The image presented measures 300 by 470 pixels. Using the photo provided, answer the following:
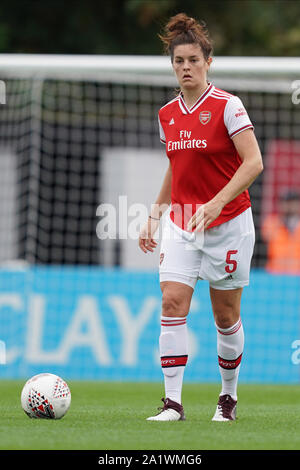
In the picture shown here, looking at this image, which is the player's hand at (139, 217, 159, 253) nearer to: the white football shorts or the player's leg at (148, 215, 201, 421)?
the white football shorts

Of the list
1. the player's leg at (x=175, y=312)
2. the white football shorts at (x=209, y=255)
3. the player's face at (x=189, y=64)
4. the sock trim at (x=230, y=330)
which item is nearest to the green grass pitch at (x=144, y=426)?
the player's leg at (x=175, y=312)

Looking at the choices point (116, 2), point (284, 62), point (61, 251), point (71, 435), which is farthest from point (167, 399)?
point (116, 2)

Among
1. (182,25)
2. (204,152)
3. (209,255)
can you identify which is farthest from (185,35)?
(209,255)

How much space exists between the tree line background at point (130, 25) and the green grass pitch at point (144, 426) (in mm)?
9992

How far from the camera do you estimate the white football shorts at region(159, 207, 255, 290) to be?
20.5 ft

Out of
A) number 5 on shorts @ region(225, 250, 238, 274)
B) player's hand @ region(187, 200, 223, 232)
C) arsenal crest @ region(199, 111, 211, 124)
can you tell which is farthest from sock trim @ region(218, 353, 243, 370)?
arsenal crest @ region(199, 111, 211, 124)

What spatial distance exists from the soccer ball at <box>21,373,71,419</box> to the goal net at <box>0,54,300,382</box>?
251cm

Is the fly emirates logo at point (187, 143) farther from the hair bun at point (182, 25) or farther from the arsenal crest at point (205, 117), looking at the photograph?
the hair bun at point (182, 25)

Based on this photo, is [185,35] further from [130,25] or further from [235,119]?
[130,25]

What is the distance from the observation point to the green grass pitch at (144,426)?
5.07 m

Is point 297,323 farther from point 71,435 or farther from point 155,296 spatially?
point 71,435

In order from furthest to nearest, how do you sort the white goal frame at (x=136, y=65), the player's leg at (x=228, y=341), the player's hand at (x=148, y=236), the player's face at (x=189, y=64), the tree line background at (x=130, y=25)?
the tree line background at (x=130, y=25) → the white goal frame at (x=136, y=65) → the player's hand at (x=148, y=236) → the player's leg at (x=228, y=341) → the player's face at (x=189, y=64)

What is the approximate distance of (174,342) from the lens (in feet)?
20.5

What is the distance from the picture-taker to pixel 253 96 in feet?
51.1
